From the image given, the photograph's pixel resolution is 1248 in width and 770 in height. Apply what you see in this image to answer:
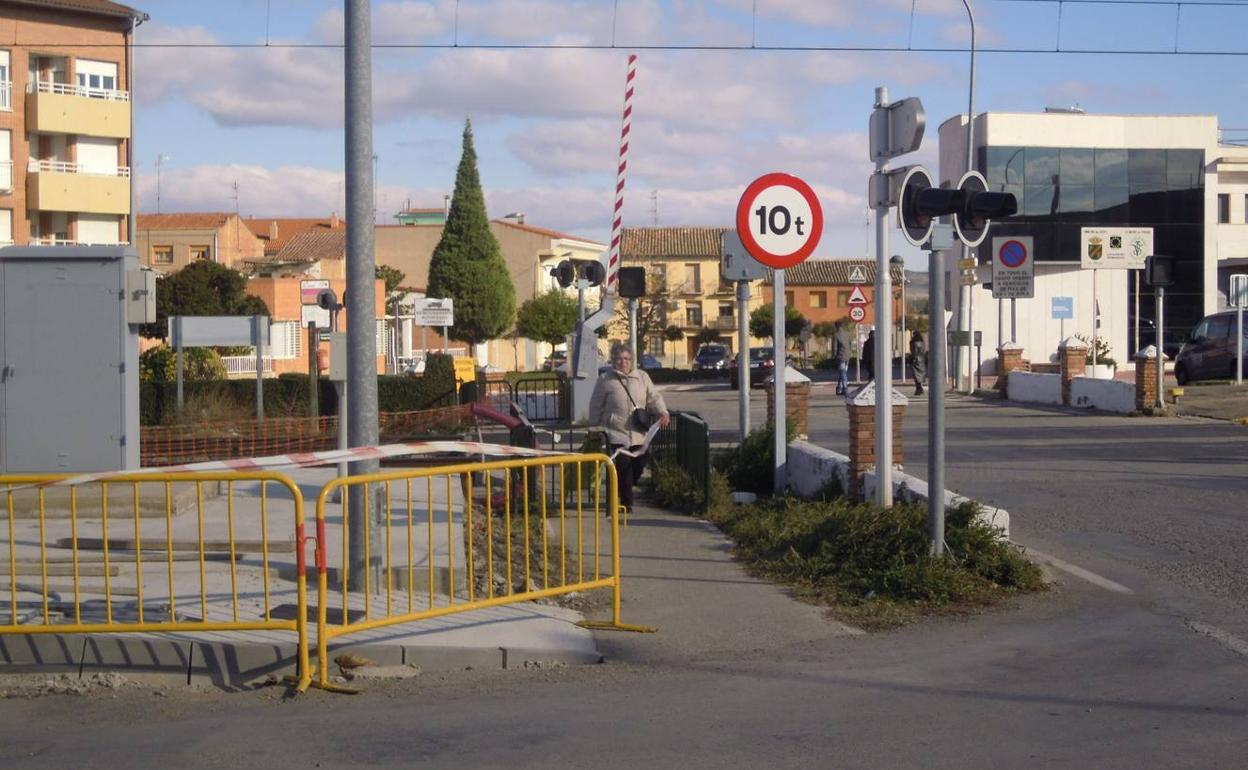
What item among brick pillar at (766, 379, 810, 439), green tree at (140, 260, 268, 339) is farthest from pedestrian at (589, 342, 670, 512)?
green tree at (140, 260, 268, 339)

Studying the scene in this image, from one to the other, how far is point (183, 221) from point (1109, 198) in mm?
49281

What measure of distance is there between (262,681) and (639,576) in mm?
3403

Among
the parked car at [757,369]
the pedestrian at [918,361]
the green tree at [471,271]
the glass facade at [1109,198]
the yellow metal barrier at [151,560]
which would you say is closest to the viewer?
the yellow metal barrier at [151,560]

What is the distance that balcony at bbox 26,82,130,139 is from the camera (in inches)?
1630

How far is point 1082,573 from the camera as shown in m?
9.77

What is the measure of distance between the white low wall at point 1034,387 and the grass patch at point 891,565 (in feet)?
66.1

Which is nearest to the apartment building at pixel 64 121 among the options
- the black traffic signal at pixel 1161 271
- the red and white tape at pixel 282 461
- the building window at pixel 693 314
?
the black traffic signal at pixel 1161 271

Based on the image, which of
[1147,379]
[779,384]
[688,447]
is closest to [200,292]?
[1147,379]

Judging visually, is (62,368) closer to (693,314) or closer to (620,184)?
(620,184)

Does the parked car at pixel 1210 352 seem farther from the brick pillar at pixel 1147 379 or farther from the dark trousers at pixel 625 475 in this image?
the dark trousers at pixel 625 475

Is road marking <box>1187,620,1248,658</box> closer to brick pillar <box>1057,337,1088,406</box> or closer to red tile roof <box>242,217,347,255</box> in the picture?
brick pillar <box>1057,337,1088,406</box>

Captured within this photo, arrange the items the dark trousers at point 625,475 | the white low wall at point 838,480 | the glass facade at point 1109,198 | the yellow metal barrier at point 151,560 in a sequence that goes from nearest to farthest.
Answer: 1. the yellow metal barrier at point 151,560
2. the white low wall at point 838,480
3. the dark trousers at point 625,475
4. the glass facade at point 1109,198

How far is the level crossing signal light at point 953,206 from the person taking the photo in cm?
895

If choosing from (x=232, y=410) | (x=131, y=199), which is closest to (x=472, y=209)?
(x=131, y=199)
